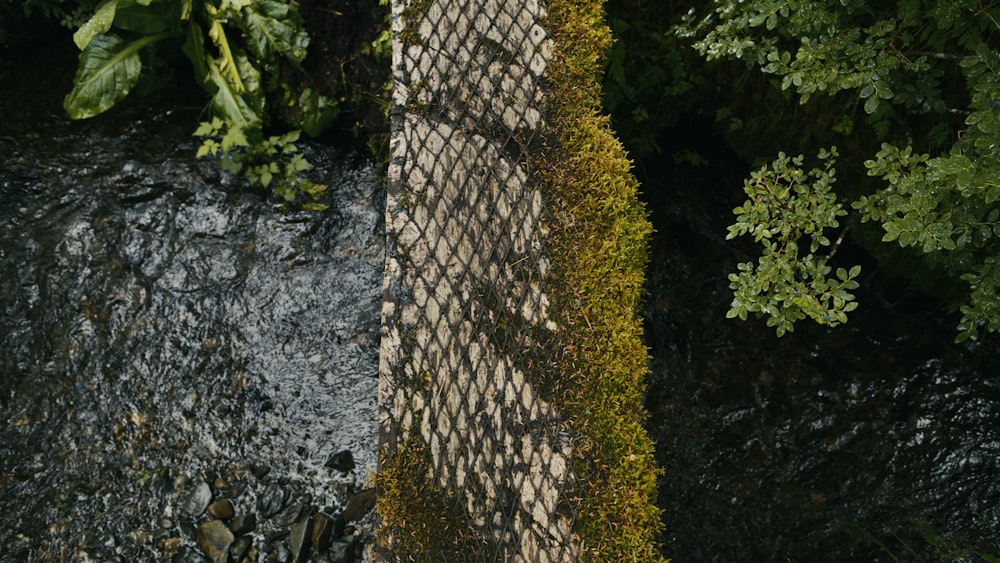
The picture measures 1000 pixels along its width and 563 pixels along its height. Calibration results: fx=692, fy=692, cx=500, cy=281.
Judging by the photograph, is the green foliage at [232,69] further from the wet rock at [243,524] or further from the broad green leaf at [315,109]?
the wet rock at [243,524]

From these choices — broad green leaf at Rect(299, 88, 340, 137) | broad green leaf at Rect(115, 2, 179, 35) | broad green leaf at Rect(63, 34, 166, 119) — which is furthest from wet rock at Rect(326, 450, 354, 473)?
broad green leaf at Rect(115, 2, 179, 35)

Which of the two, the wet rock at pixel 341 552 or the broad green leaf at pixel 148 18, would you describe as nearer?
the wet rock at pixel 341 552

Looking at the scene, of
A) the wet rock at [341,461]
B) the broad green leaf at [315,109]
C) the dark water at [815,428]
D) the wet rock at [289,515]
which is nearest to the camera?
the dark water at [815,428]

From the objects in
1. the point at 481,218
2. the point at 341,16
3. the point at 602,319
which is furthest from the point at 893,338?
the point at 341,16

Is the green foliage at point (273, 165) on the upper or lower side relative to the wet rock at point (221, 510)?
upper

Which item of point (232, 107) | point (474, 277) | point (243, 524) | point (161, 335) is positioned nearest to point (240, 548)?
point (243, 524)

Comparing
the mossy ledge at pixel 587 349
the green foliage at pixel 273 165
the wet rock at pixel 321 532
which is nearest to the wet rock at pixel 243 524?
the wet rock at pixel 321 532

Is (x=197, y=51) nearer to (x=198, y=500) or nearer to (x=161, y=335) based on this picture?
(x=161, y=335)
